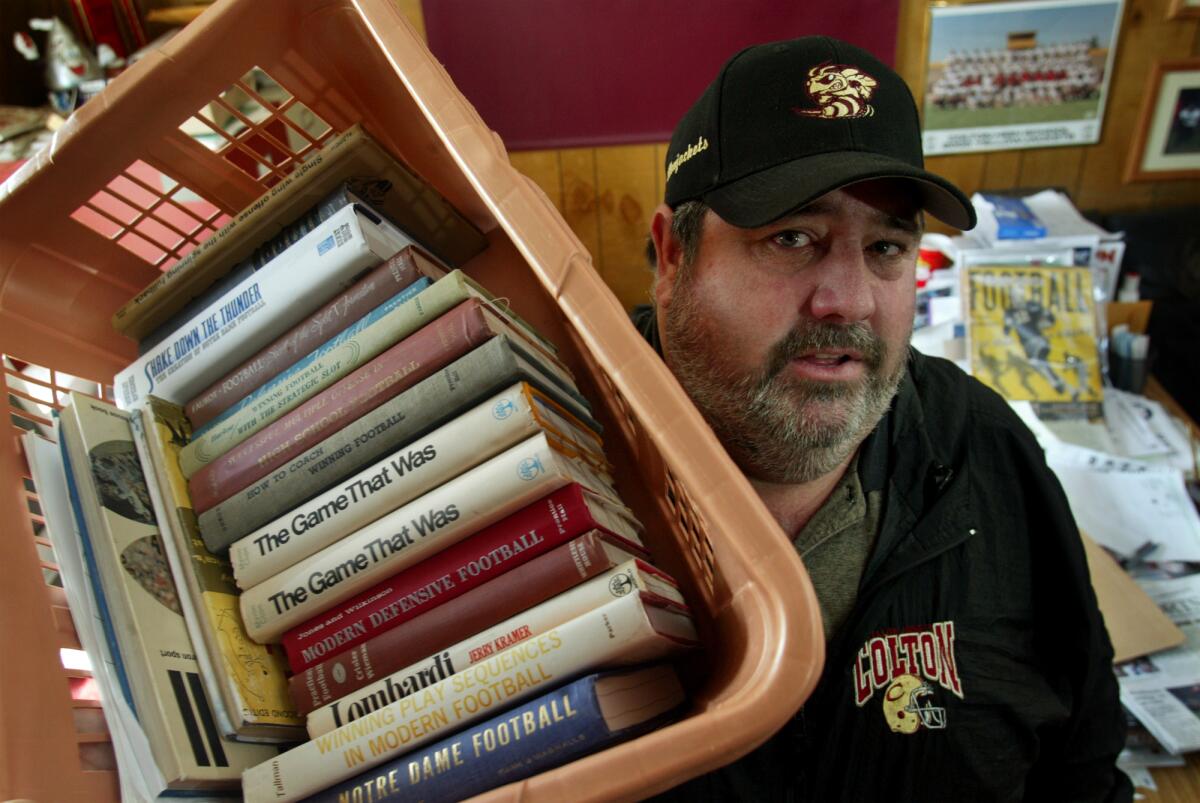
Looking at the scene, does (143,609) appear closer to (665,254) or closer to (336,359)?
Answer: (336,359)

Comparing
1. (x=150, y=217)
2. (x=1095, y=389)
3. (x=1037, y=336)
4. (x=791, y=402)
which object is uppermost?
(x=150, y=217)

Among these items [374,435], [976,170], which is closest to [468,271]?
[374,435]

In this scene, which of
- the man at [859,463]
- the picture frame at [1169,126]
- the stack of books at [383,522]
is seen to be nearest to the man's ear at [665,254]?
the man at [859,463]

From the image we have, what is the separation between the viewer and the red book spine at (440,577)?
0.56 m

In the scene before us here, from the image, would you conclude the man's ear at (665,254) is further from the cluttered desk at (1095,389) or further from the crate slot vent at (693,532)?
the cluttered desk at (1095,389)

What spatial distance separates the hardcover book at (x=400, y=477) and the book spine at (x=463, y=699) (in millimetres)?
142

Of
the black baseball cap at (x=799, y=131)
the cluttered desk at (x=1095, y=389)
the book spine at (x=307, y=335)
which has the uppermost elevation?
the black baseball cap at (x=799, y=131)

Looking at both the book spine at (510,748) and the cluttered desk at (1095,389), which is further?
the cluttered desk at (1095,389)

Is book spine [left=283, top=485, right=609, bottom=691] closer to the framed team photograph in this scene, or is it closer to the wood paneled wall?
the wood paneled wall

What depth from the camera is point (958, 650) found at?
2.83 ft

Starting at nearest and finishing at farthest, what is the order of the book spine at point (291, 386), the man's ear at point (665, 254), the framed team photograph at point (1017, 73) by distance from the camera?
the book spine at point (291, 386), the man's ear at point (665, 254), the framed team photograph at point (1017, 73)

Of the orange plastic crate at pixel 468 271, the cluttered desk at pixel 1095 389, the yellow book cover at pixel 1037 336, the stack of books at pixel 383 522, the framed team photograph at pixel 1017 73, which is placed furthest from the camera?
the framed team photograph at pixel 1017 73

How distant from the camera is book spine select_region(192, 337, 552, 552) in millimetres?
582

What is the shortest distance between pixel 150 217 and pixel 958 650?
0.96 meters
